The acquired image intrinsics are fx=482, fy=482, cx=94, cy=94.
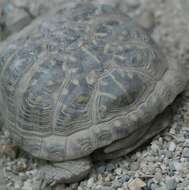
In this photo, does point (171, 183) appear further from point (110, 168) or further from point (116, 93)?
point (116, 93)

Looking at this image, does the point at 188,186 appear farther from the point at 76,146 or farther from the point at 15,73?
the point at 15,73

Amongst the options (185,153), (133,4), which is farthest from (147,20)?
(185,153)

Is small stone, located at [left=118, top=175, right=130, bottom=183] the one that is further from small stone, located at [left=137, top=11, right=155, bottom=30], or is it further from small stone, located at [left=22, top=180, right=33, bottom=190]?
small stone, located at [left=137, top=11, right=155, bottom=30]

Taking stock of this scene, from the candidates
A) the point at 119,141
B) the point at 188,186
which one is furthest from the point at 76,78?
the point at 188,186

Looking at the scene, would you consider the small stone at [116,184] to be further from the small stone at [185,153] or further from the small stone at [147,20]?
the small stone at [147,20]

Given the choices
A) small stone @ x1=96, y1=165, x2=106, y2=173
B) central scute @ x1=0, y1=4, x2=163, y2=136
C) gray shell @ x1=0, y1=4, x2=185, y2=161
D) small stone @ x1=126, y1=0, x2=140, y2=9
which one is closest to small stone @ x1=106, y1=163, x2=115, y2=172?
small stone @ x1=96, y1=165, x2=106, y2=173
